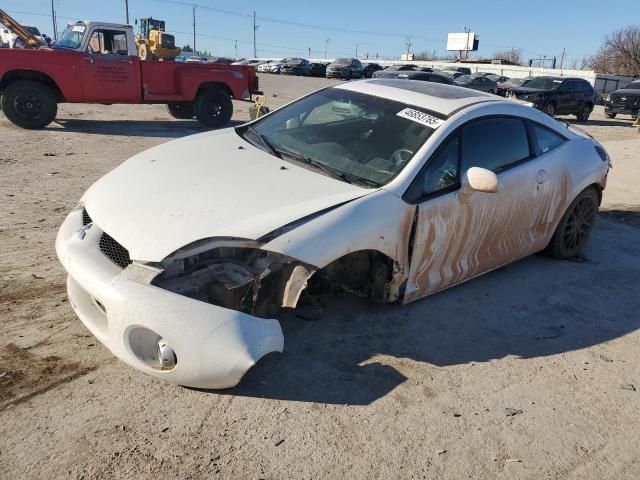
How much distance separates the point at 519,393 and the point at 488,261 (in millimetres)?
1361

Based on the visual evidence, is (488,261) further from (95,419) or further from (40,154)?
(40,154)

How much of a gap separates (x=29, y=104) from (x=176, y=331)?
968 centimetres

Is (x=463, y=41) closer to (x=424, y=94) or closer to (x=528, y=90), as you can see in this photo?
(x=528, y=90)

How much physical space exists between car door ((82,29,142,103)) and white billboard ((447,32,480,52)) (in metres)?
85.4

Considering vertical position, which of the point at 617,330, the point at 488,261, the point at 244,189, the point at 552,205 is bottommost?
the point at 617,330

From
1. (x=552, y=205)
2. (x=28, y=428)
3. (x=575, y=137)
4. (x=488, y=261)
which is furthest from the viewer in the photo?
(x=575, y=137)

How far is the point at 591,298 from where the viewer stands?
4.32 meters

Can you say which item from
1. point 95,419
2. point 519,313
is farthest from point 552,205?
point 95,419

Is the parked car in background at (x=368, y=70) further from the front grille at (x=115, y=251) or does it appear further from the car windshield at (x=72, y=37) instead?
the front grille at (x=115, y=251)

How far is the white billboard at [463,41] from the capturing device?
87188mm

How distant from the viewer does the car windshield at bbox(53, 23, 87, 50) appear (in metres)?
10.7

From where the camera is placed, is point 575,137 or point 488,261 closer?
point 488,261

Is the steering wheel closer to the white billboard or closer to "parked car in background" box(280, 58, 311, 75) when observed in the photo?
"parked car in background" box(280, 58, 311, 75)

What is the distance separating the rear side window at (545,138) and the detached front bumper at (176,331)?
117 inches
